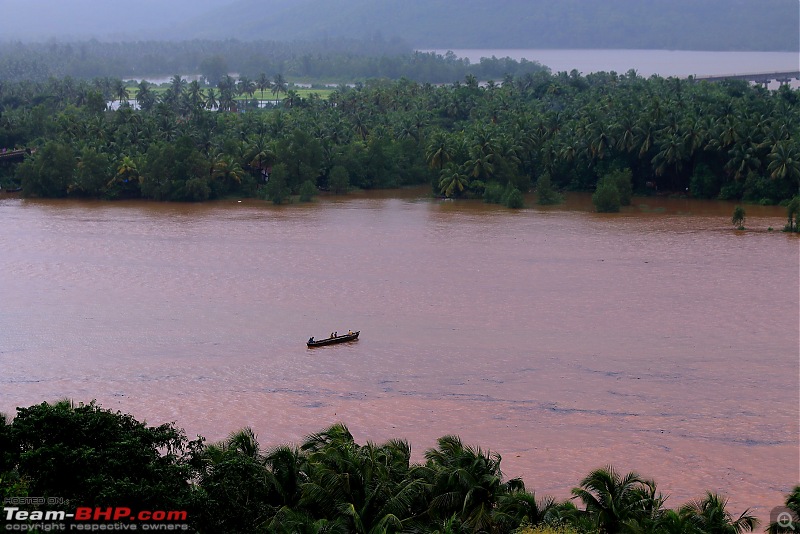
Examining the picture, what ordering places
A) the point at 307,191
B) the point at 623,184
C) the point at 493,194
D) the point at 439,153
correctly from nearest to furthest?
the point at 623,184, the point at 493,194, the point at 307,191, the point at 439,153

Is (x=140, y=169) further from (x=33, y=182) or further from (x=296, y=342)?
(x=296, y=342)

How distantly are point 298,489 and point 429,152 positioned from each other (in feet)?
116

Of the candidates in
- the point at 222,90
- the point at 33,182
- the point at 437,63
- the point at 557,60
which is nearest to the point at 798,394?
the point at 33,182

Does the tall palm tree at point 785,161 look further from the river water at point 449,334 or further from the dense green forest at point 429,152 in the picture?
the river water at point 449,334

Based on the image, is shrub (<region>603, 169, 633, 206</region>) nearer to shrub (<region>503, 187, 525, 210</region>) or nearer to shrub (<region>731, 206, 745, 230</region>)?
shrub (<region>503, 187, 525, 210</region>)

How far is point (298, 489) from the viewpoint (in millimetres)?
13258

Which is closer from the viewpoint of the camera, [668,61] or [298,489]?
[298,489]

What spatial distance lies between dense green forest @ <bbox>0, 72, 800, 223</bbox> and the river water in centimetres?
469

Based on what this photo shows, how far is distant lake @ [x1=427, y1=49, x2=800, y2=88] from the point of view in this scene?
126250 mm

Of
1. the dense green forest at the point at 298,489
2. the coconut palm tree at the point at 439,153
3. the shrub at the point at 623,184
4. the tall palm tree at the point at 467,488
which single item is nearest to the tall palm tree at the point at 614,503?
the dense green forest at the point at 298,489

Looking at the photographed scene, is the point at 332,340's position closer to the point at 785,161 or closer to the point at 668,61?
the point at 785,161

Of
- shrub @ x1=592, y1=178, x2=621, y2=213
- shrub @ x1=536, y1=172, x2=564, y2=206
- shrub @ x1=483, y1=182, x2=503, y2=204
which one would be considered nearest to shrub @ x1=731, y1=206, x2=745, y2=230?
shrub @ x1=592, y1=178, x2=621, y2=213

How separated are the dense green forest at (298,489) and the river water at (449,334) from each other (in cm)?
404

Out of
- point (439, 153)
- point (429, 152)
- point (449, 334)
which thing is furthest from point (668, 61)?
point (449, 334)
